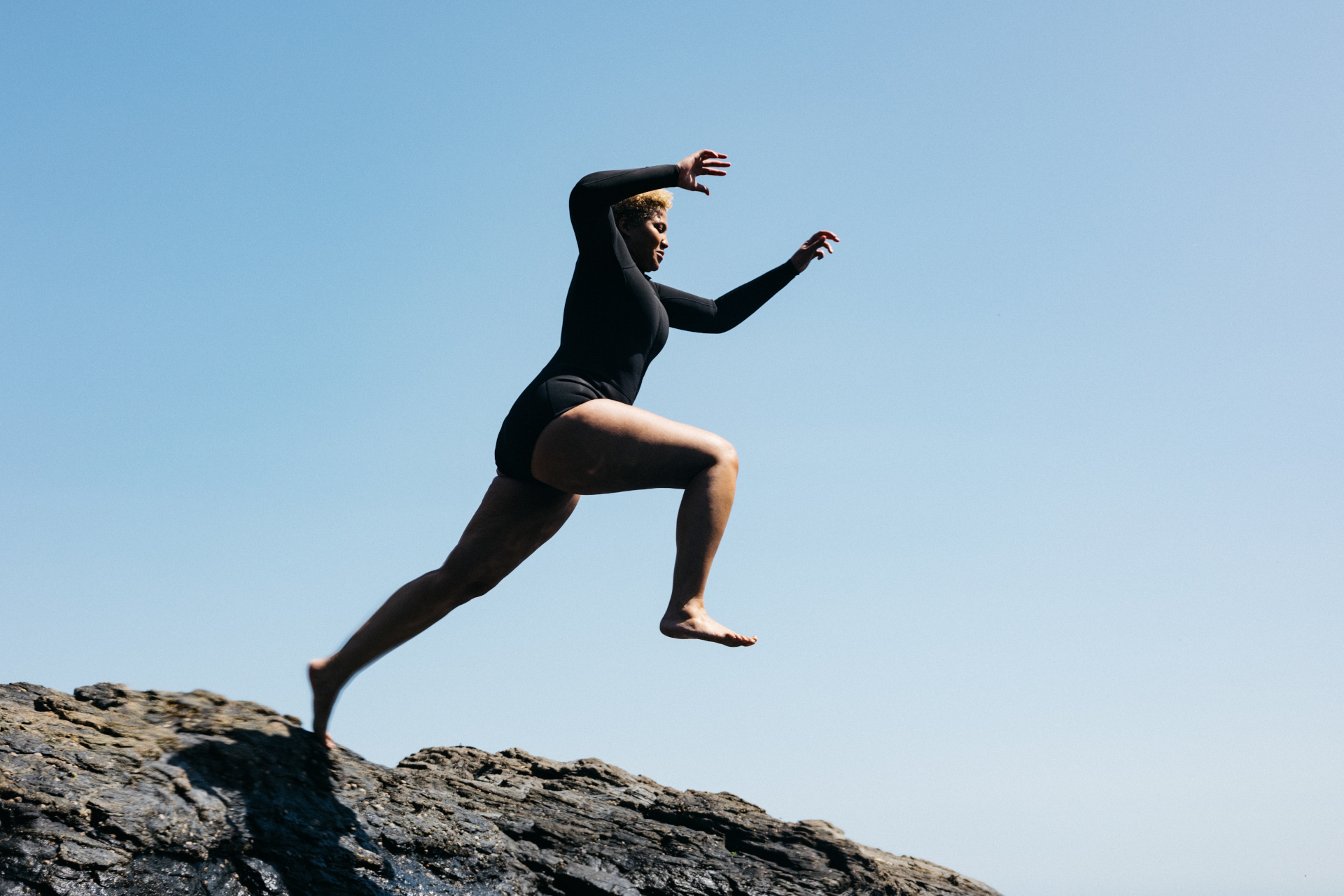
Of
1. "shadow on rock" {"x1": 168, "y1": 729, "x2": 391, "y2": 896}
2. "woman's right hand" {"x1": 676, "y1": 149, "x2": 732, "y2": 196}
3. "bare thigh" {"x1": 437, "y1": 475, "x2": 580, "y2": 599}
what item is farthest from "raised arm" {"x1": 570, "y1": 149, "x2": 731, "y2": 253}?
"shadow on rock" {"x1": 168, "y1": 729, "x2": 391, "y2": 896}

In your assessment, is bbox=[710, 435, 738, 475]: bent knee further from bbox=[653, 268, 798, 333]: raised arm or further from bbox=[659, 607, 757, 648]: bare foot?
bbox=[653, 268, 798, 333]: raised arm

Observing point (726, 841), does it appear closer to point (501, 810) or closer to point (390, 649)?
point (501, 810)

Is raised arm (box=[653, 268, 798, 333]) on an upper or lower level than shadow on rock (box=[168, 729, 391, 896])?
upper

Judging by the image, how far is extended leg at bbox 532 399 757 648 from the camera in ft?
13.7

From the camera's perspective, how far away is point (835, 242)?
5578 millimetres

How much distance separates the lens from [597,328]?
4559 mm

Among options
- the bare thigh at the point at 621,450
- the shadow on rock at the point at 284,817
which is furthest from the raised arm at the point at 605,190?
the shadow on rock at the point at 284,817

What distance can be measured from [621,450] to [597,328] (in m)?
0.61

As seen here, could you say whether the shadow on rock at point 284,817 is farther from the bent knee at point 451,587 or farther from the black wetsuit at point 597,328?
the black wetsuit at point 597,328

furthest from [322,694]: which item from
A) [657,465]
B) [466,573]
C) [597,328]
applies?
[597,328]

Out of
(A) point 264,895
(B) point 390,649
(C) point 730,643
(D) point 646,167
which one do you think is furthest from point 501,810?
(D) point 646,167

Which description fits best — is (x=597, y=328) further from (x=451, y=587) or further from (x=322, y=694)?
(x=322, y=694)

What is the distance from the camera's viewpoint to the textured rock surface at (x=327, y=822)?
378 cm

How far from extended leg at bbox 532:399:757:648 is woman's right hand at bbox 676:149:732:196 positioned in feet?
2.93
